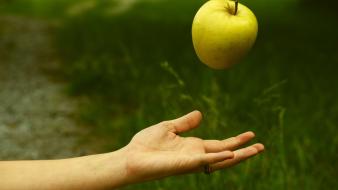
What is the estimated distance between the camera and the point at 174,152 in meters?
1.72

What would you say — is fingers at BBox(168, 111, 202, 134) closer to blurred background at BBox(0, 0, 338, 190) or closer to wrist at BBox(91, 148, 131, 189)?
wrist at BBox(91, 148, 131, 189)

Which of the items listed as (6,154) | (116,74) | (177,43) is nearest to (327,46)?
(177,43)

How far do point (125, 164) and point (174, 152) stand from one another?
6.1 inches

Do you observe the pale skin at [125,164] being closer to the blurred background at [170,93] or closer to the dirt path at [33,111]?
the blurred background at [170,93]

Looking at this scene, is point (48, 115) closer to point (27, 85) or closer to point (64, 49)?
point (27, 85)

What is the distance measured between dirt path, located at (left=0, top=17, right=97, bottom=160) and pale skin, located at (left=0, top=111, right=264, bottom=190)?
5.84ft

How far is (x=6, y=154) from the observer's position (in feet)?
11.9

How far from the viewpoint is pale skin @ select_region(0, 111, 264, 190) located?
1.72m

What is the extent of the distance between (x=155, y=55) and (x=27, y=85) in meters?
1.13

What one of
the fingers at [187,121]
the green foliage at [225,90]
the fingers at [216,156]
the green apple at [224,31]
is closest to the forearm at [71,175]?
the fingers at [187,121]

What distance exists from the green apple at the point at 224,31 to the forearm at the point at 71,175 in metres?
0.63

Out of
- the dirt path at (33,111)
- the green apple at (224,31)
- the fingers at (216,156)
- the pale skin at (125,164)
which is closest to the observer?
the green apple at (224,31)

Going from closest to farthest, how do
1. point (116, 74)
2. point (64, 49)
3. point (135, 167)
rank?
point (135, 167), point (116, 74), point (64, 49)

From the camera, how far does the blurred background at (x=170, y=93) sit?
2910 millimetres
